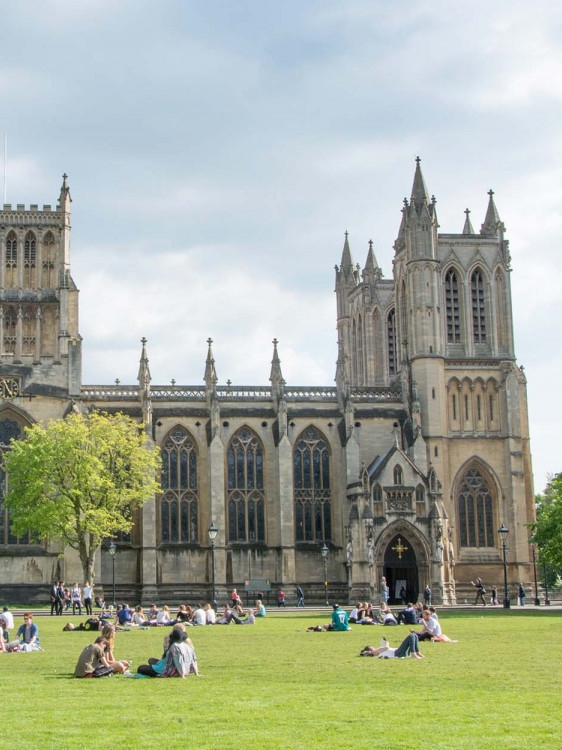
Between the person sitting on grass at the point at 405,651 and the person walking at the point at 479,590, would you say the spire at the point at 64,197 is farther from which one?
the person sitting on grass at the point at 405,651

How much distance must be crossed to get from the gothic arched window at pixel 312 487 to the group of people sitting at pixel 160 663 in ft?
166

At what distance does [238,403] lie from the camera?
74.2 m

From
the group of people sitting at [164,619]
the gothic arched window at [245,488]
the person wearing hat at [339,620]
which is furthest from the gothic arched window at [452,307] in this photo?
the person wearing hat at [339,620]

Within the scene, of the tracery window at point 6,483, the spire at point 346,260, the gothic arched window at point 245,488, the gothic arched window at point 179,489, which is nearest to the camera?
the tracery window at point 6,483

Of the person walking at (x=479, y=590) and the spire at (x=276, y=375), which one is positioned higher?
the spire at (x=276, y=375)

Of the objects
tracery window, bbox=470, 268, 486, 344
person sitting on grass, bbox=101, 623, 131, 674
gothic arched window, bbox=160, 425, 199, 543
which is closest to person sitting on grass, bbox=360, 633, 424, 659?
person sitting on grass, bbox=101, 623, 131, 674

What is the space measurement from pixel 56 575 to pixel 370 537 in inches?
730

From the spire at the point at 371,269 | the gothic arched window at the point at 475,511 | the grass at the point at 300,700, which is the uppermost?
the spire at the point at 371,269

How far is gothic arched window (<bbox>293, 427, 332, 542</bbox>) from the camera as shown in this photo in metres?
73.8

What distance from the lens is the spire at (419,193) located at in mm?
76938

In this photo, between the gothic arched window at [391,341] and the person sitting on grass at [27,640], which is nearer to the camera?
the person sitting on grass at [27,640]

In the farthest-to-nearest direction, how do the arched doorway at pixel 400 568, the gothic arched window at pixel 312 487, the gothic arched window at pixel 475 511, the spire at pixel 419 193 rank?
the spire at pixel 419 193
the gothic arched window at pixel 475 511
the gothic arched window at pixel 312 487
the arched doorway at pixel 400 568

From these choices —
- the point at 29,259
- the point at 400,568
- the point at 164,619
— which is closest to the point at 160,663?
the point at 164,619

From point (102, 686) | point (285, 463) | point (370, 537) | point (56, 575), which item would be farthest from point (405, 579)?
point (102, 686)
